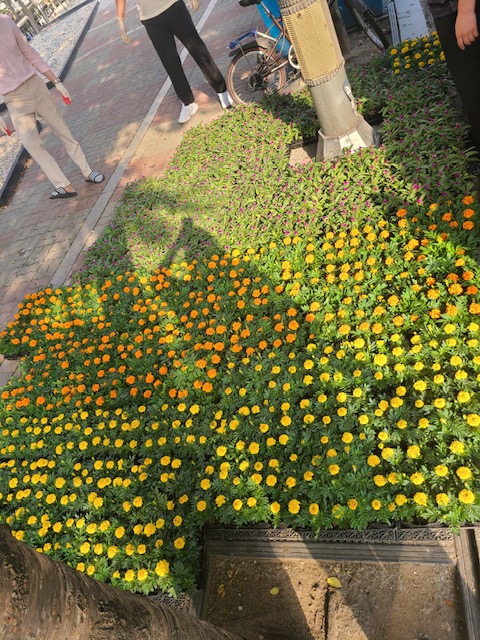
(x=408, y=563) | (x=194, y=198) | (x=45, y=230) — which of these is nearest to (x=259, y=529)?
(x=408, y=563)

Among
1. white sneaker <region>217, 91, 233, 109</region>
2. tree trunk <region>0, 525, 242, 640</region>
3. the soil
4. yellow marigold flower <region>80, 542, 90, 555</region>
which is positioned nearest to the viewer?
tree trunk <region>0, 525, 242, 640</region>

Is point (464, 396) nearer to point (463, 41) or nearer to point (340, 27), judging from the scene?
point (463, 41)

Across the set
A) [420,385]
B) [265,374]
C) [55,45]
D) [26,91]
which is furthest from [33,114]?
[55,45]

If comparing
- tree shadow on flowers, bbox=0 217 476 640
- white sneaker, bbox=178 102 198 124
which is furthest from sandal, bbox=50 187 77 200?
tree shadow on flowers, bbox=0 217 476 640

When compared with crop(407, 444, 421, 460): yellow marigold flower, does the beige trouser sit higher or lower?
higher

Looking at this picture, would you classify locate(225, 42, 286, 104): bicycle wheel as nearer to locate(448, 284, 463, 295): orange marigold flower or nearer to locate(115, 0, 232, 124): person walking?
locate(115, 0, 232, 124): person walking

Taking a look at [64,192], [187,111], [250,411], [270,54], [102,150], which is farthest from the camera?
[102,150]

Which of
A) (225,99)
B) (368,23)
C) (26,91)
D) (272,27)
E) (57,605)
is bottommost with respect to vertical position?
(225,99)

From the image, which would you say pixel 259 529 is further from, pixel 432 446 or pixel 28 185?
pixel 28 185
